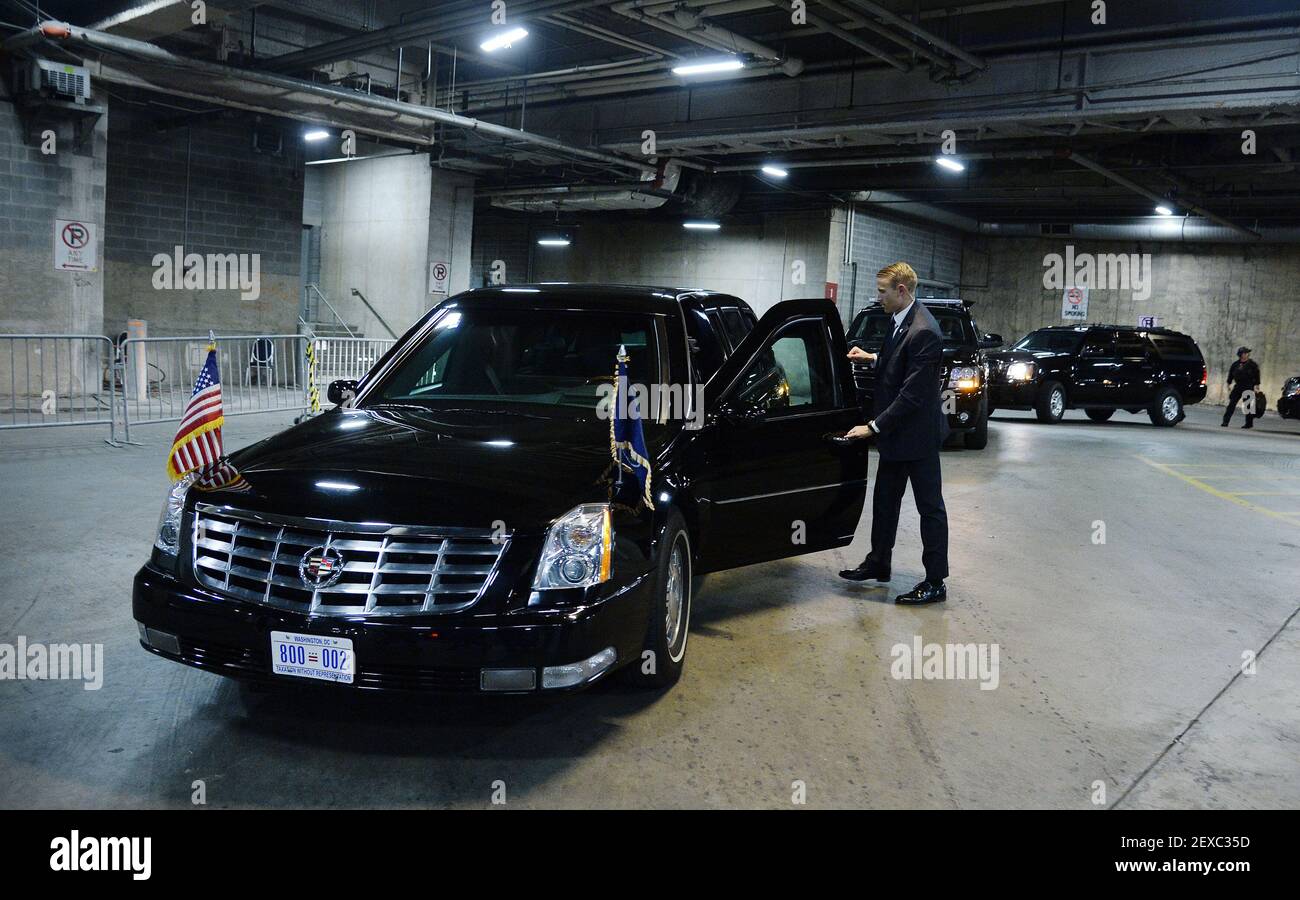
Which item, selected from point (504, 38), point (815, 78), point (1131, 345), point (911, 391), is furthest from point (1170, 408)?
point (911, 391)

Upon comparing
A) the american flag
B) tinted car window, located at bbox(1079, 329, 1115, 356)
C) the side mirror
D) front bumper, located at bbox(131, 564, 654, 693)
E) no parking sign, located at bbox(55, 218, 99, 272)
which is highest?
no parking sign, located at bbox(55, 218, 99, 272)

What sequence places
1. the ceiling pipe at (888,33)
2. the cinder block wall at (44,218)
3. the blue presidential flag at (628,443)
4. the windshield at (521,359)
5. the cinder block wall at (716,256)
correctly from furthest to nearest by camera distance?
the cinder block wall at (716,256), the cinder block wall at (44,218), the ceiling pipe at (888,33), the windshield at (521,359), the blue presidential flag at (628,443)

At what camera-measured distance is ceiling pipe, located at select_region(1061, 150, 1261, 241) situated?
18.0 m

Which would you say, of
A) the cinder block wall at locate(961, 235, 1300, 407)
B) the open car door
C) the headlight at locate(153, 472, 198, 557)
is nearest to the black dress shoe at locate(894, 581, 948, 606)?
the open car door

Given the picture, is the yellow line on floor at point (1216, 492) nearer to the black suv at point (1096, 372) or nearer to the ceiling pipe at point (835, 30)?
the black suv at point (1096, 372)

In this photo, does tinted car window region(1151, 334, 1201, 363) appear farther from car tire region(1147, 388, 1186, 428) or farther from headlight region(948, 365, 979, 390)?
headlight region(948, 365, 979, 390)

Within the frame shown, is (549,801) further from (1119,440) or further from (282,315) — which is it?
(282,315)

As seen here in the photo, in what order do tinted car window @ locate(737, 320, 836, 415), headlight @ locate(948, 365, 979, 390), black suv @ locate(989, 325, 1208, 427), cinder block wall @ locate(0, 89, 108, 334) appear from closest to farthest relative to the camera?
1. tinted car window @ locate(737, 320, 836, 415)
2. headlight @ locate(948, 365, 979, 390)
3. cinder block wall @ locate(0, 89, 108, 334)
4. black suv @ locate(989, 325, 1208, 427)

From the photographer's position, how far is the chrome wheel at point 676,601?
457 centimetres

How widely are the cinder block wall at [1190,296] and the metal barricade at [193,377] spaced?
21491 mm

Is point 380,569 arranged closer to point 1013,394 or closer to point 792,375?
point 792,375

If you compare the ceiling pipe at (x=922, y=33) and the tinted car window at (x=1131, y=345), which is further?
the tinted car window at (x=1131, y=345)

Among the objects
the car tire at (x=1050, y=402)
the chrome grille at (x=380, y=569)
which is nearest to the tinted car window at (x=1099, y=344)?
the car tire at (x=1050, y=402)

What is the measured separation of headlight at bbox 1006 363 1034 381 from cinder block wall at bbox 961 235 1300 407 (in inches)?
543
